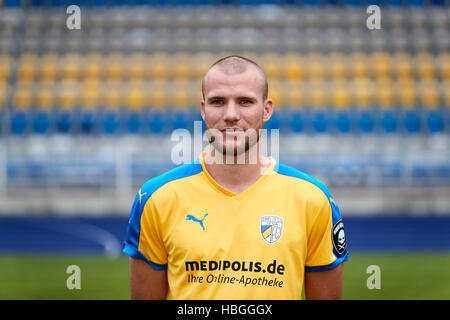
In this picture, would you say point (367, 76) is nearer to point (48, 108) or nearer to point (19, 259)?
point (48, 108)

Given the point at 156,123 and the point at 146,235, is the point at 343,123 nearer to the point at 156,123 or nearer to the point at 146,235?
the point at 156,123

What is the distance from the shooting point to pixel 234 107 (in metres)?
1.99

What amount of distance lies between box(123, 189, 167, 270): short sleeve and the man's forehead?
1.71 ft

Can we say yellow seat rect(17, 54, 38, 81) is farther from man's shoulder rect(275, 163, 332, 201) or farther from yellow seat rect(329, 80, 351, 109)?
man's shoulder rect(275, 163, 332, 201)

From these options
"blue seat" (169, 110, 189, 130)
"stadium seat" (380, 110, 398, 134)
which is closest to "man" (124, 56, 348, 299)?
"blue seat" (169, 110, 189, 130)

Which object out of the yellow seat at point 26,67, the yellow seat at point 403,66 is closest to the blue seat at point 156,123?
the yellow seat at point 26,67

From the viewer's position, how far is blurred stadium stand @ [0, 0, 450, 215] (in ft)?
36.7

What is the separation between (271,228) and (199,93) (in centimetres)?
1196

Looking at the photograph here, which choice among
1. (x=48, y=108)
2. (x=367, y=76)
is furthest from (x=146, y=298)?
(x=367, y=76)

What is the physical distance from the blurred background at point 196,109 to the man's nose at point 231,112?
243 inches

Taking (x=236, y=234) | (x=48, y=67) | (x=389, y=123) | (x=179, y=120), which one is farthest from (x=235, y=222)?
(x=48, y=67)

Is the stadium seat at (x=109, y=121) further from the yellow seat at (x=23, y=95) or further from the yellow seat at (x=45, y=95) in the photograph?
the yellow seat at (x=23, y=95)

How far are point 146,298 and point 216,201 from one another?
0.52 m
